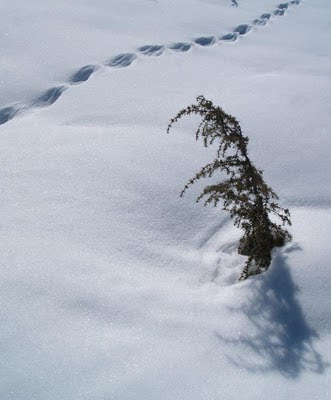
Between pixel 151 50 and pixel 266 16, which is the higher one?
pixel 266 16

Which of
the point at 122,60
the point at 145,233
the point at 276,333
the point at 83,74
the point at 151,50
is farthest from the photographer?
the point at 151,50

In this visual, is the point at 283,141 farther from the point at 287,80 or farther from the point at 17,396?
the point at 17,396

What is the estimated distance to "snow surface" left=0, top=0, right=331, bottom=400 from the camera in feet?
7.45

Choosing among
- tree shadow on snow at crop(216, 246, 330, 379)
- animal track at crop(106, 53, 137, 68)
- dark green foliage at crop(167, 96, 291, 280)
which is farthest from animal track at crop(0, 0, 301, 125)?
tree shadow on snow at crop(216, 246, 330, 379)

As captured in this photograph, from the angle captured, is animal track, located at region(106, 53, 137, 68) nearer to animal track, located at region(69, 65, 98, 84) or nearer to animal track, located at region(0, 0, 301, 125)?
animal track, located at region(0, 0, 301, 125)

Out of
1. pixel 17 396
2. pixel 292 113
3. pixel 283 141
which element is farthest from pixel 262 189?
pixel 292 113

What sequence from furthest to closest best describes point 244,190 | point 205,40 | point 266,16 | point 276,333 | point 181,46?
point 266,16 → point 205,40 → point 181,46 → point 244,190 → point 276,333

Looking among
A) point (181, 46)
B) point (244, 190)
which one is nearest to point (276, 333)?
point (244, 190)

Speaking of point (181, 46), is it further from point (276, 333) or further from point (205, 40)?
point (276, 333)

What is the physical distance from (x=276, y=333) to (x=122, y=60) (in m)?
5.20

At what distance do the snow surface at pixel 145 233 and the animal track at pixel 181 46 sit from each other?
216mm

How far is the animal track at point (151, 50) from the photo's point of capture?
22.2 feet

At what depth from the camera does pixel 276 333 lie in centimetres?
245

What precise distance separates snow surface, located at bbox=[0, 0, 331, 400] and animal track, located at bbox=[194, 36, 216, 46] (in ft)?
2.38
